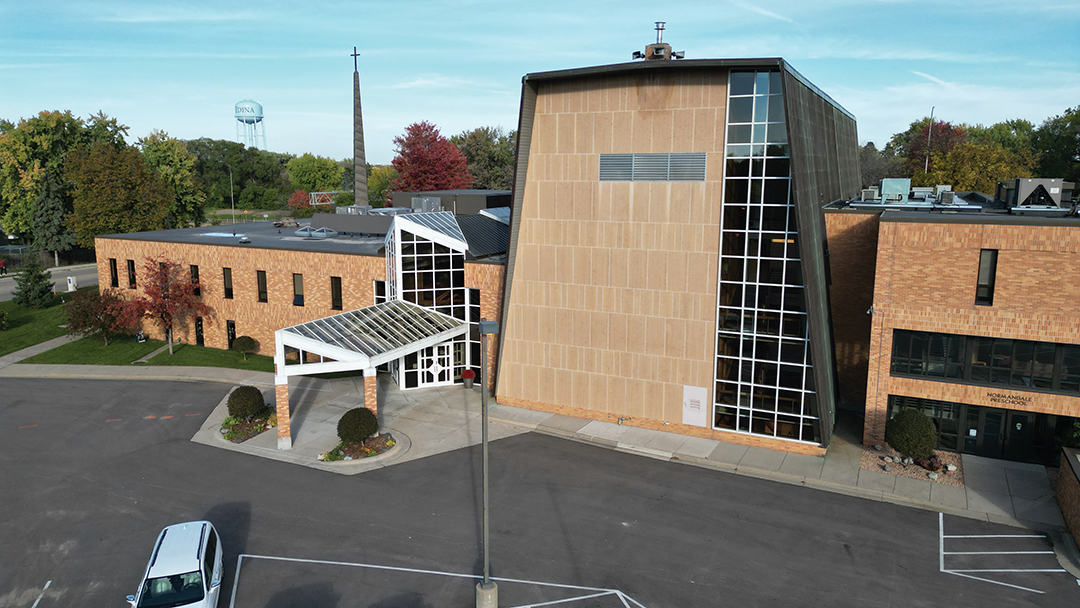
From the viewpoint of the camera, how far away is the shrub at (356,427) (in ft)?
82.8

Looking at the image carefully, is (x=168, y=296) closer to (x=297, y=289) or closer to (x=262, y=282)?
(x=262, y=282)

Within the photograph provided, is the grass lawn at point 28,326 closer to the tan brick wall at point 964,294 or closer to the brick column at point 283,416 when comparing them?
the brick column at point 283,416

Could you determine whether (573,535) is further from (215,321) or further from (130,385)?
(215,321)

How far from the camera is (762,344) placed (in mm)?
25609

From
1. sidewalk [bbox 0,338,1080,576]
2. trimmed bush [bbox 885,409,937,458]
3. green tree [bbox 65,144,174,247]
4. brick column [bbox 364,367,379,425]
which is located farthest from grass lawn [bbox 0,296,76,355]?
trimmed bush [bbox 885,409,937,458]

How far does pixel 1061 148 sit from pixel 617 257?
70325 millimetres

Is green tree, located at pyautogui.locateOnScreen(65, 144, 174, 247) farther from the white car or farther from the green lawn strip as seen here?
the white car

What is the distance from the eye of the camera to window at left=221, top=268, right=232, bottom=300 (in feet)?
132

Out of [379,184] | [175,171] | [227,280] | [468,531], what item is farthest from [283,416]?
[379,184]

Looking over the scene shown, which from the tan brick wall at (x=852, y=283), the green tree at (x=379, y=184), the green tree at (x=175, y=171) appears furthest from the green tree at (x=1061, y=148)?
the green tree at (x=175, y=171)

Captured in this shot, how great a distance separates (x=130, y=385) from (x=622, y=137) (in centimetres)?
2738

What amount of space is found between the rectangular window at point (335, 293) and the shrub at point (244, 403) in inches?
370

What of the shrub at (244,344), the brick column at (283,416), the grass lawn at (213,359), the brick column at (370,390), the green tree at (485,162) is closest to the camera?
the brick column at (283,416)

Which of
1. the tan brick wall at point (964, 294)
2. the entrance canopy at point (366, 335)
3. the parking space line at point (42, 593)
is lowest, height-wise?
the parking space line at point (42, 593)
